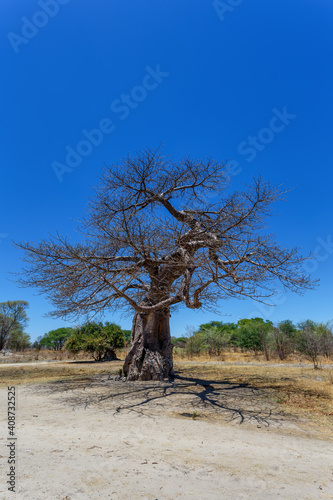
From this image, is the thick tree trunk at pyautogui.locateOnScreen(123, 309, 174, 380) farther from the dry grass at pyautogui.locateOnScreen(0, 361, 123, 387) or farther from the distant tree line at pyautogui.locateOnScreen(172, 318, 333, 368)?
the distant tree line at pyautogui.locateOnScreen(172, 318, 333, 368)

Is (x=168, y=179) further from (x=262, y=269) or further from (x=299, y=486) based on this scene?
(x=299, y=486)

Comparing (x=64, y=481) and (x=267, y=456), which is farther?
(x=267, y=456)

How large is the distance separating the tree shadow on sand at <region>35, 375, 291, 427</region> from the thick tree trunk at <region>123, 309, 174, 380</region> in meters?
0.55

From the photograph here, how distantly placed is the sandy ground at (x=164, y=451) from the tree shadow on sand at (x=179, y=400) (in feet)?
0.10

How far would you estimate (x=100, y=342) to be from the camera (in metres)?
19.9

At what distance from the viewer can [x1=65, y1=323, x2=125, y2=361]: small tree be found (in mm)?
19969

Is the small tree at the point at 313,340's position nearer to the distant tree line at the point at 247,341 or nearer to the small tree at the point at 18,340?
the distant tree line at the point at 247,341

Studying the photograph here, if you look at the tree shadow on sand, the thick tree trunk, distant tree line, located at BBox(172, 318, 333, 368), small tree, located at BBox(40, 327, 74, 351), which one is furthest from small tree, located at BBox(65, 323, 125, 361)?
small tree, located at BBox(40, 327, 74, 351)

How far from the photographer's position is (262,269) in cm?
735

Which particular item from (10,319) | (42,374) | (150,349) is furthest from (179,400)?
(10,319)

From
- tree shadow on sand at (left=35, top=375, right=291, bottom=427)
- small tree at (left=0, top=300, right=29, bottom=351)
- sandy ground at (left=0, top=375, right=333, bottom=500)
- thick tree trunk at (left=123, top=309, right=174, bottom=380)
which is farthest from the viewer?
small tree at (left=0, top=300, right=29, bottom=351)

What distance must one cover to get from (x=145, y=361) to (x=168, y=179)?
578 centimetres

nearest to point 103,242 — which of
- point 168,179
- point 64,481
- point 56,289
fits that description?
point 56,289

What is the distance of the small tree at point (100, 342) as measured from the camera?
19969 mm
